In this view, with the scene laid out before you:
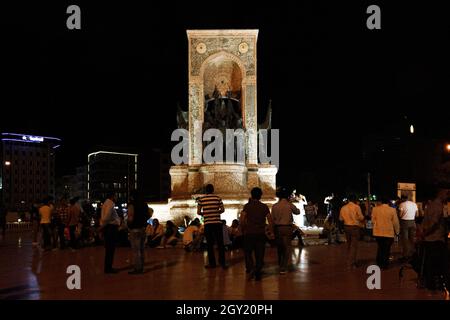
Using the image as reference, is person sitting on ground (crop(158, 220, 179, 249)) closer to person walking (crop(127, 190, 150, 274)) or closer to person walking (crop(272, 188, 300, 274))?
person walking (crop(127, 190, 150, 274))

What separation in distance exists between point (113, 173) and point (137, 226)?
106132mm

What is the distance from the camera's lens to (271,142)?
89.0 feet

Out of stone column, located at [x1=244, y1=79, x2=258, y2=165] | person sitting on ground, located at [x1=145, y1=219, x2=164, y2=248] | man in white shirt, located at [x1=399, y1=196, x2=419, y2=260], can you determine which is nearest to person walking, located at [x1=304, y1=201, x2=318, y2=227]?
stone column, located at [x1=244, y1=79, x2=258, y2=165]

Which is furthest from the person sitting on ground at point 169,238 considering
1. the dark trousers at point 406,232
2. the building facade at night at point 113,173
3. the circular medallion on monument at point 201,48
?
the building facade at night at point 113,173

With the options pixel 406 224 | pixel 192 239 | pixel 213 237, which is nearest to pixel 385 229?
pixel 406 224

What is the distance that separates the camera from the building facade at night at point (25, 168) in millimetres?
115688

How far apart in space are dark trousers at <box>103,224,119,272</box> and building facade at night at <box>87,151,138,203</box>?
10290cm

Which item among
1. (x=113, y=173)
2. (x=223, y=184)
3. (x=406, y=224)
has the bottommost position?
(x=406, y=224)

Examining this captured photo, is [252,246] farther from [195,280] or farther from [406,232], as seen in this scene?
→ [406,232]

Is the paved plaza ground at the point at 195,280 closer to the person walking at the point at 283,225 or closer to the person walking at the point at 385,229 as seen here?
the person walking at the point at 385,229

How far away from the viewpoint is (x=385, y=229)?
11.8 metres
